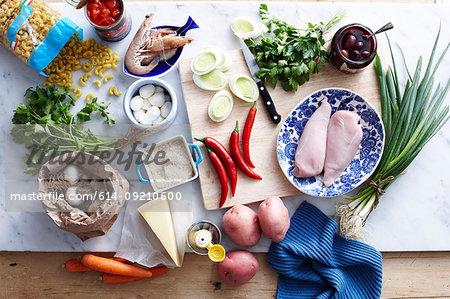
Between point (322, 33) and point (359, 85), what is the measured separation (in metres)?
0.28

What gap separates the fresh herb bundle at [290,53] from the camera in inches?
57.8

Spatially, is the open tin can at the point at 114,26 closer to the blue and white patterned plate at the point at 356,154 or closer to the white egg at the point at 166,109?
the white egg at the point at 166,109

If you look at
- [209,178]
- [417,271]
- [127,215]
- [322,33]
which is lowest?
[417,271]

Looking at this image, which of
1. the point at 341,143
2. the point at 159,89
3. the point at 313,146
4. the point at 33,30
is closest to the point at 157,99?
the point at 159,89

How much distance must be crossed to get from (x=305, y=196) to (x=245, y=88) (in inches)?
20.9

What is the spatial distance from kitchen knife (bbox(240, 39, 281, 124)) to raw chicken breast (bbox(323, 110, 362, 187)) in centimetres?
24

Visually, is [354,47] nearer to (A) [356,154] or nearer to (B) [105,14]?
(A) [356,154]

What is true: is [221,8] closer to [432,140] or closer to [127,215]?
[127,215]

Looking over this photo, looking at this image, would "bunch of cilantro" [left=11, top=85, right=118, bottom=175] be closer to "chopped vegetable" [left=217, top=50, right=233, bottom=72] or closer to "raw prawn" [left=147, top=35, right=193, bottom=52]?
"raw prawn" [left=147, top=35, right=193, bottom=52]

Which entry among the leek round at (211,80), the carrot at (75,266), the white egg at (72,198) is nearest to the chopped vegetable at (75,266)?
the carrot at (75,266)

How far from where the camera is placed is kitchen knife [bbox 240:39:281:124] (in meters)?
1.55

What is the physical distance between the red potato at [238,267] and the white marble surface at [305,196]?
0.22 feet

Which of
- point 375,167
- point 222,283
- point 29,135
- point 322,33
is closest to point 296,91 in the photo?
point 322,33

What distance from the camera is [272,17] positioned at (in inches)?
62.2
